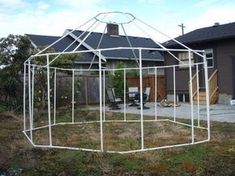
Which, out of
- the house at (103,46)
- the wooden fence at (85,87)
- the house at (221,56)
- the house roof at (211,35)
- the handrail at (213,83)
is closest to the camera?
the wooden fence at (85,87)

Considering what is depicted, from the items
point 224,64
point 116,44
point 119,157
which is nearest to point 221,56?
point 224,64

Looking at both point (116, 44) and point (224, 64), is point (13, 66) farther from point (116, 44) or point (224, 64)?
point (116, 44)

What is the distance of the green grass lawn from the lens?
7.41 meters

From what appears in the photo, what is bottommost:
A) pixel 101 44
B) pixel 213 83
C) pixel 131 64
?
pixel 213 83

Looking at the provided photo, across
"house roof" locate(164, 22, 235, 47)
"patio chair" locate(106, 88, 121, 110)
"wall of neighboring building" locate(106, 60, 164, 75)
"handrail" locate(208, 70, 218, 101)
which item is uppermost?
"house roof" locate(164, 22, 235, 47)

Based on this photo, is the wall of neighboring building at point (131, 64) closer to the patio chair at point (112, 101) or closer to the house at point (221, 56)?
the house at point (221, 56)

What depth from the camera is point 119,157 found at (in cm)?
842

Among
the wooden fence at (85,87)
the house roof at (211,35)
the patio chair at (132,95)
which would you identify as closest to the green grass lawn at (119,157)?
the wooden fence at (85,87)

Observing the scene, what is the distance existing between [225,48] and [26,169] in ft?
54.1

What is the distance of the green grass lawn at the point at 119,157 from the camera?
24.3ft

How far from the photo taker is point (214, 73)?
2230 cm

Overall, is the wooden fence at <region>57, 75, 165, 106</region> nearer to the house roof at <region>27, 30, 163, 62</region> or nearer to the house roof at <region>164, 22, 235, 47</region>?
the house roof at <region>164, 22, 235, 47</region>

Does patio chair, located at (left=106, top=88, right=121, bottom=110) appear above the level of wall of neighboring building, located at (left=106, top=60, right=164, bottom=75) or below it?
below

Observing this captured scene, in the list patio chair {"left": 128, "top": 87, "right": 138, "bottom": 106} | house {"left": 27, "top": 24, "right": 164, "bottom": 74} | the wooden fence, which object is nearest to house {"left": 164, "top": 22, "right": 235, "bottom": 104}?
the wooden fence
